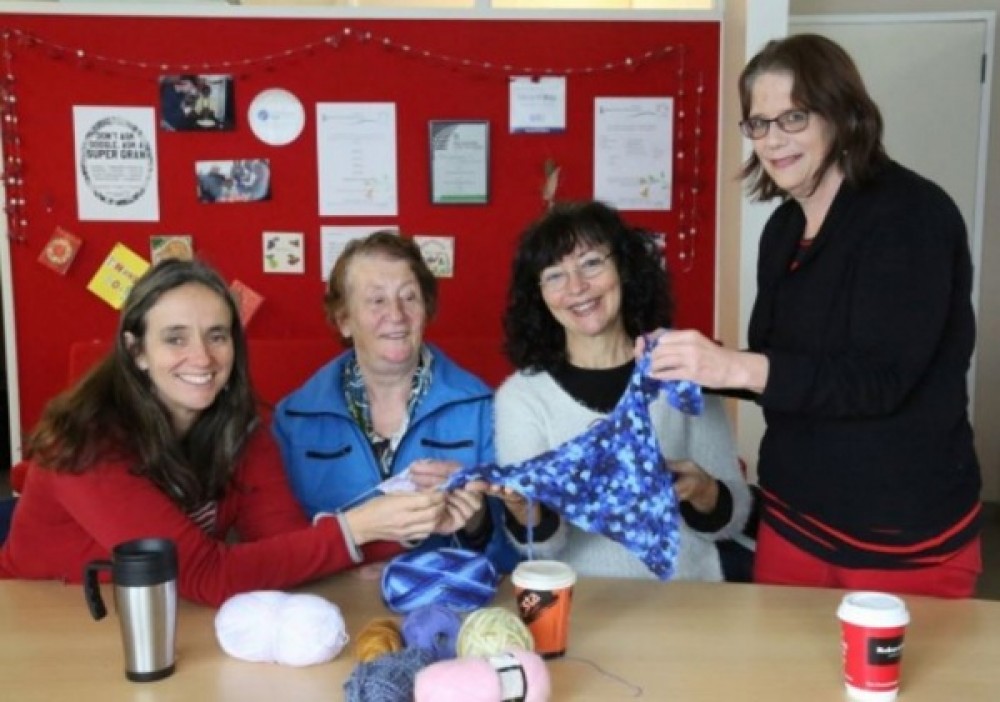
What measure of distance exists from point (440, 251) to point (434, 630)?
7.34 feet

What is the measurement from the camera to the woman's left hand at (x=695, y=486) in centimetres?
189

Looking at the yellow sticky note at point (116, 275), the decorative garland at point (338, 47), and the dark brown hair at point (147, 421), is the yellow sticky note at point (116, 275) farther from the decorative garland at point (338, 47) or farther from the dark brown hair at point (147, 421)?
the dark brown hair at point (147, 421)

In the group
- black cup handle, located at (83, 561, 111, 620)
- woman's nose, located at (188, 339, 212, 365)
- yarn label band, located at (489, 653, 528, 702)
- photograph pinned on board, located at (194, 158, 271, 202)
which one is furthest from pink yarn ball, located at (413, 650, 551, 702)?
photograph pinned on board, located at (194, 158, 271, 202)

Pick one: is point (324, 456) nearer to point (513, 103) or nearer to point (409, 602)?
point (409, 602)

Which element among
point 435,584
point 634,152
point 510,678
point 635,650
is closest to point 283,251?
point 634,152

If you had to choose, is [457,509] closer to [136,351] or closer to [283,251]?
[136,351]

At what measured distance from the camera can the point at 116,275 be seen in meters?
3.43

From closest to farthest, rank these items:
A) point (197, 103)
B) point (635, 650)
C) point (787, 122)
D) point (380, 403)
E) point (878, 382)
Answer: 1. point (635, 650)
2. point (878, 382)
3. point (787, 122)
4. point (380, 403)
5. point (197, 103)

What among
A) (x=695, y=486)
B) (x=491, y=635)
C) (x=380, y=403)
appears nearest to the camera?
(x=491, y=635)

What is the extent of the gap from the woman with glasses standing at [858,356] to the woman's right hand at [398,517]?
433mm

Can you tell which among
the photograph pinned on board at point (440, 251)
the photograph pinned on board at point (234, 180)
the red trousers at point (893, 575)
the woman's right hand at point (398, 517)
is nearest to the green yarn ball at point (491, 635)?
the woman's right hand at point (398, 517)

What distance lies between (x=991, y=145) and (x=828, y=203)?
10.4 ft

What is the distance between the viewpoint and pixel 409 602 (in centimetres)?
160

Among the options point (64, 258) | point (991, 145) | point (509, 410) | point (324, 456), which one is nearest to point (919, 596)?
point (509, 410)
